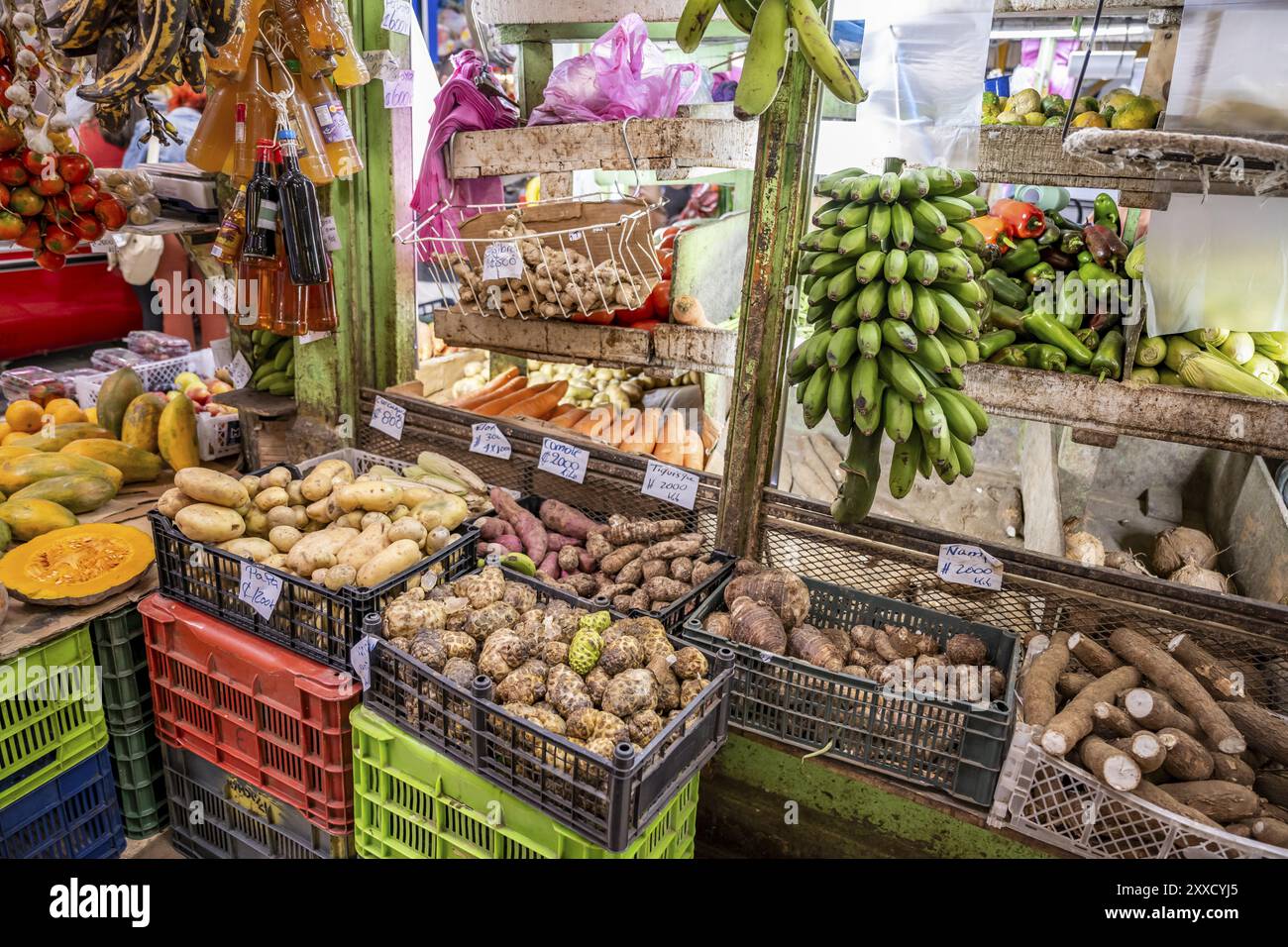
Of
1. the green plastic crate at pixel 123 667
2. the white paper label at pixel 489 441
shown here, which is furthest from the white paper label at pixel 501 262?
the green plastic crate at pixel 123 667

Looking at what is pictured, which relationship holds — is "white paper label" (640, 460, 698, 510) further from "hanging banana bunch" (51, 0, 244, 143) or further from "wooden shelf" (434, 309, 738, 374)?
"hanging banana bunch" (51, 0, 244, 143)

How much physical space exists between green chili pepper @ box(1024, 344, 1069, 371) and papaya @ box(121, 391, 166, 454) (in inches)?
125

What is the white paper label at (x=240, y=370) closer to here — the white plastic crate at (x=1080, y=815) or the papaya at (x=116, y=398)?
the papaya at (x=116, y=398)

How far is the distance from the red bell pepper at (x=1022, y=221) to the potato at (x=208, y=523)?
2.56m

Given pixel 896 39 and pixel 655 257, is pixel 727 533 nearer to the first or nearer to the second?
pixel 655 257

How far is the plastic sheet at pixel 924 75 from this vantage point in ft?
7.06

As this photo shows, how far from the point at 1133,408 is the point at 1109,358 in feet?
0.57

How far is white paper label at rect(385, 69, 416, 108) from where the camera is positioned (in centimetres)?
299

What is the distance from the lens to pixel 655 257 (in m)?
2.71

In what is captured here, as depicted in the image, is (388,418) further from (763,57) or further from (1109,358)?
(1109,358)

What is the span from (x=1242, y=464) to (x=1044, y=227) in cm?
158

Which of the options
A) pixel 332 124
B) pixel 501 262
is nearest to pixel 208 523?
pixel 501 262

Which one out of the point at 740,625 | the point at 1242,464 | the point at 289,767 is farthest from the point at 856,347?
the point at 1242,464

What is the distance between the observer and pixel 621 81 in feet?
8.54
